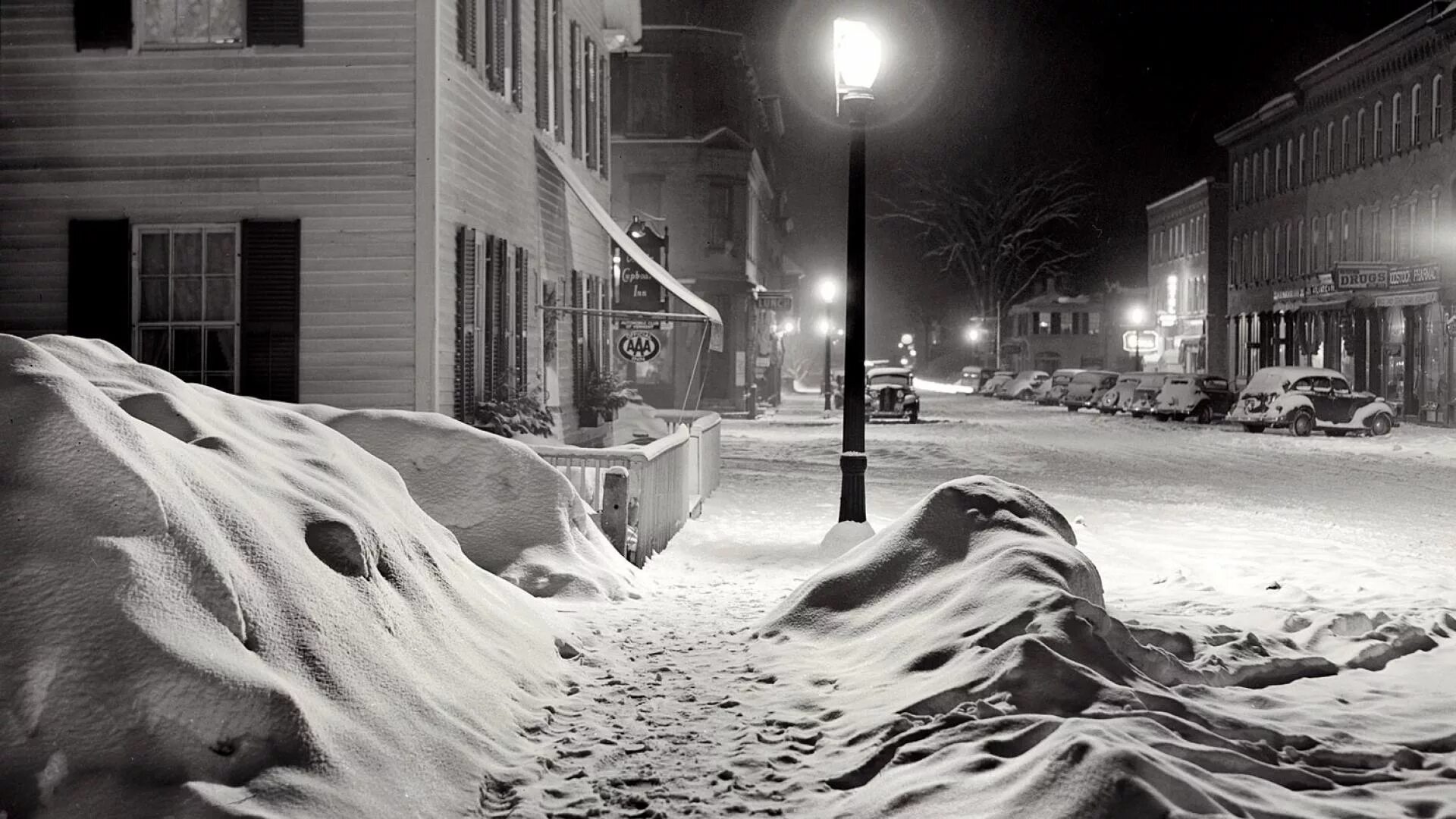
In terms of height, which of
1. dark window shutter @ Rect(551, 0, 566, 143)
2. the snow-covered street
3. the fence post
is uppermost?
dark window shutter @ Rect(551, 0, 566, 143)

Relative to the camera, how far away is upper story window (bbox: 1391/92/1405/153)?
4681cm

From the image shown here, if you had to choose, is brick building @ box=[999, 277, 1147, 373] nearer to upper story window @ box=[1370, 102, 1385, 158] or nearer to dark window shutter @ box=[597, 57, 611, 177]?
upper story window @ box=[1370, 102, 1385, 158]

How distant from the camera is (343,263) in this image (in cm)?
1424

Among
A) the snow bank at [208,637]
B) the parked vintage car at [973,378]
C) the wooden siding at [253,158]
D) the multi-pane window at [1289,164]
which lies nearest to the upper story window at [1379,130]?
the multi-pane window at [1289,164]

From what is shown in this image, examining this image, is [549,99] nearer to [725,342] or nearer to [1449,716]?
[1449,716]

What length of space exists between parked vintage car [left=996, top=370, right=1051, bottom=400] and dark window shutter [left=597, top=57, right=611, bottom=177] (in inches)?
1697

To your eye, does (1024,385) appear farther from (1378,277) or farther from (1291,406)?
(1291,406)

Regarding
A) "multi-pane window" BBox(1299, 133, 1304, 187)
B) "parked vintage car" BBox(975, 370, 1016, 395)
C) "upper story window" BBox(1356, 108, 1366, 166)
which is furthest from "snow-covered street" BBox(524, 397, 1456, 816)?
"parked vintage car" BBox(975, 370, 1016, 395)

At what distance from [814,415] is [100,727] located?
41.2 m

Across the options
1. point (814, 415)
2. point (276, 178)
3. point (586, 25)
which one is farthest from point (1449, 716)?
point (814, 415)

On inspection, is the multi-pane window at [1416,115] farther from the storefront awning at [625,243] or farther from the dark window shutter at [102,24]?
→ the dark window shutter at [102,24]

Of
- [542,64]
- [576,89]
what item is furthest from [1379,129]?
[542,64]

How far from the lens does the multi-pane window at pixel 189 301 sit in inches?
556

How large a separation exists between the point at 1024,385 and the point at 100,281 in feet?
186
